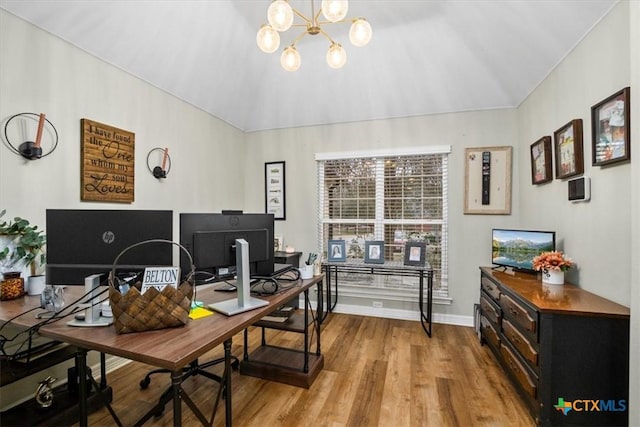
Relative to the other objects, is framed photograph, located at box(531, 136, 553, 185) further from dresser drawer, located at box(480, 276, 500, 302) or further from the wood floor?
the wood floor

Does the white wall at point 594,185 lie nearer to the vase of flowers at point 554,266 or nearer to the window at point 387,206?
the vase of flowers at point 554,266

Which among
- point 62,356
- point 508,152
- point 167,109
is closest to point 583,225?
point 508,152

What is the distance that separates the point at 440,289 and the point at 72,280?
3573mm

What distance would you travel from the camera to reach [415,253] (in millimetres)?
3551

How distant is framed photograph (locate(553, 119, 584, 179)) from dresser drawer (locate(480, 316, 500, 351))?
1448 mm

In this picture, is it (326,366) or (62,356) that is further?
(326,366)

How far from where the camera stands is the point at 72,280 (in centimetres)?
146

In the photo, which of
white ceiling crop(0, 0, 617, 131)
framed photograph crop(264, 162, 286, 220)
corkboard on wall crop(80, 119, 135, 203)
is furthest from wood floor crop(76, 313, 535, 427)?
white ceiling crop(0, 0, 617, 131)

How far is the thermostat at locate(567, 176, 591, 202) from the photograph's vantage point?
2080mm

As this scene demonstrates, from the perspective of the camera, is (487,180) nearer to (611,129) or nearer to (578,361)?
(611,129)

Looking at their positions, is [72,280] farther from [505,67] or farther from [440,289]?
[505,67]

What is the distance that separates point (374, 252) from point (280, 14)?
2.73 metres

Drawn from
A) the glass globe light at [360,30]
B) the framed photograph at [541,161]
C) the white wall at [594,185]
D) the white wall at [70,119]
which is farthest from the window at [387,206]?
the glass globe light at [360,30]

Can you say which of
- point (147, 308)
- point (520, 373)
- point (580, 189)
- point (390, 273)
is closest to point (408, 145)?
point (390, 273)
